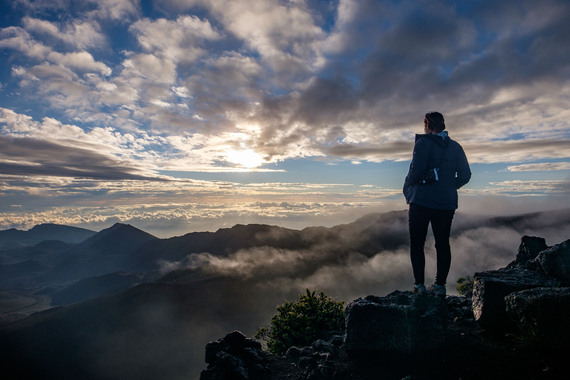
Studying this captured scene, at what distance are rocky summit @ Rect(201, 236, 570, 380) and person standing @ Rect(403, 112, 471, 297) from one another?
709mm

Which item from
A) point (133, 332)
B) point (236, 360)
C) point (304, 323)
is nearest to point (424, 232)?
point (236, 360)

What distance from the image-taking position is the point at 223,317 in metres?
167

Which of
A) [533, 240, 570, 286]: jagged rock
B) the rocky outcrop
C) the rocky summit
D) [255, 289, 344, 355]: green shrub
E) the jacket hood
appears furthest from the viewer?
[255, 289, 344, 355]: green shrub

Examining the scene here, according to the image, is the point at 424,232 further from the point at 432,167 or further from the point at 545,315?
the point at 545,315

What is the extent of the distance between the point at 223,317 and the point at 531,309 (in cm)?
18205

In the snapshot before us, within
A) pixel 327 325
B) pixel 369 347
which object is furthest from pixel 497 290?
pixel 327 325

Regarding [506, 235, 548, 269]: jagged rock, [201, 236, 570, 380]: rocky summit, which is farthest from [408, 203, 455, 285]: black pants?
[506, 235, 548, 269]: jagged rock

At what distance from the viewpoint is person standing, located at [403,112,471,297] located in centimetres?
565

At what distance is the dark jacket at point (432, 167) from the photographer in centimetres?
564

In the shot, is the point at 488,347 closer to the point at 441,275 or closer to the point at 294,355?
the point at 441,275

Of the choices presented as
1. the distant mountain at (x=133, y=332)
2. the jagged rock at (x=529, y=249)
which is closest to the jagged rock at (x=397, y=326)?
the jagged rock at (x=529, y=249)

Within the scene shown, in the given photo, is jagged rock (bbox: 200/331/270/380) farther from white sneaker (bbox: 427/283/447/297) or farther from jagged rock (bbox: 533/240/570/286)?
jagged rock (bbox: 533/240/570/286)

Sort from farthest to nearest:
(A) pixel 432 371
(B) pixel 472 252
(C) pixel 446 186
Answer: (B) pixel 472 252
(C) pixel 446 186
(A) pixel 432 371

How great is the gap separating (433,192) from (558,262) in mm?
2755
